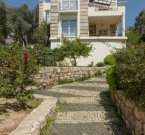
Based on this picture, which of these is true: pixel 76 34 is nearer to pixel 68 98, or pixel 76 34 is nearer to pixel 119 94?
pixel 68 98

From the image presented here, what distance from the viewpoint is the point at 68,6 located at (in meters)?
31.6

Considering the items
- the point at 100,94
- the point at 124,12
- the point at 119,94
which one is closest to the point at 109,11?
the point at 124,12

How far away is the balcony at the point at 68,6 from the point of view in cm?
3141

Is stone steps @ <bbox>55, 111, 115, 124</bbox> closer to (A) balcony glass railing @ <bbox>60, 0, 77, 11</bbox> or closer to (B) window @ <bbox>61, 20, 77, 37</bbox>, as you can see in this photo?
(B) window @ <bbox>61, 20, 77, 37</bbox>

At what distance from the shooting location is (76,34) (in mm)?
31719

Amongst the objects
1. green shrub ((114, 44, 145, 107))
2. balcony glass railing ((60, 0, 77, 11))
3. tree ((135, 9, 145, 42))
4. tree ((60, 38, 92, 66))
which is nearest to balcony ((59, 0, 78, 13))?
balcony glass railing ((60, 0, 77, 11))

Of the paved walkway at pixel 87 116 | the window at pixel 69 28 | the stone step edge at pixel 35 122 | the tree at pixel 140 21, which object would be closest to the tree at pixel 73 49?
the window at pixel 69 28

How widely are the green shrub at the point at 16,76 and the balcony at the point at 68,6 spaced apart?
22.5m

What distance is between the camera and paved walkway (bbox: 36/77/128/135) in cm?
762

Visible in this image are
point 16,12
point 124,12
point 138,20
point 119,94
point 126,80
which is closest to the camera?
point 126,80

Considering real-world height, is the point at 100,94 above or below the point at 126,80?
below

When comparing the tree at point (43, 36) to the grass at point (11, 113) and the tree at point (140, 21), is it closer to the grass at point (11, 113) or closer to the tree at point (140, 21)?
the tree at point (140, 21)

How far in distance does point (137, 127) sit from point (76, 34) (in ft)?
83.6

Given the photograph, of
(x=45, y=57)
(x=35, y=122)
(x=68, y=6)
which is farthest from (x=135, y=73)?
(x=68, y=6)
